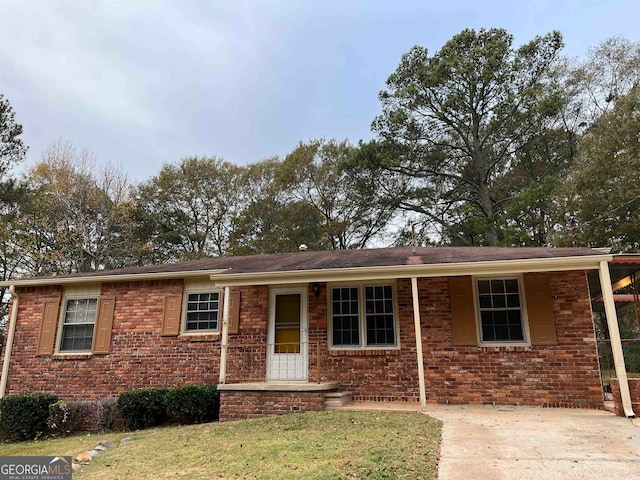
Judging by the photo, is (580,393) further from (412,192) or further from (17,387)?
(412,192)

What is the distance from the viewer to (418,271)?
8109 millimetres

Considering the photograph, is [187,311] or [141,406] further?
[187,311]

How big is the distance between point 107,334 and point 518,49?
2102 centimetres

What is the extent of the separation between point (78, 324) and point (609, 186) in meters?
18.0

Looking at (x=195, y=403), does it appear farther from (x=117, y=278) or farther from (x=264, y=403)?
(x=117, y=278)

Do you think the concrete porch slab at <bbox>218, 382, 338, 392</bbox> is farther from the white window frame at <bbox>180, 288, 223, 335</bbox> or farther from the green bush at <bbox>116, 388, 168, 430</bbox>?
the white window frame at <bbox>180, 288, 223, 335</bbox>

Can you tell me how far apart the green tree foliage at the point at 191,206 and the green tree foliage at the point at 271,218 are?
85cm

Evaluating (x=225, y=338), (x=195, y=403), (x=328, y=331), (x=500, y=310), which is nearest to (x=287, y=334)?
(x=328, y=331)

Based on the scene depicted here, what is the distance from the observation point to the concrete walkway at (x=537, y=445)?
4.04 metres

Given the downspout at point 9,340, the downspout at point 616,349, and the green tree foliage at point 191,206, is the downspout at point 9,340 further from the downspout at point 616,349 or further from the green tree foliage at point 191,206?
the green tree foliage at point 191,206

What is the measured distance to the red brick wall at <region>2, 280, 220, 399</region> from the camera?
9.77 m

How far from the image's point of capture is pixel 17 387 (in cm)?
1032

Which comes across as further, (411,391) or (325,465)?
(411,391)

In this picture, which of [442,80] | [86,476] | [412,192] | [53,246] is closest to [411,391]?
[86,476]
